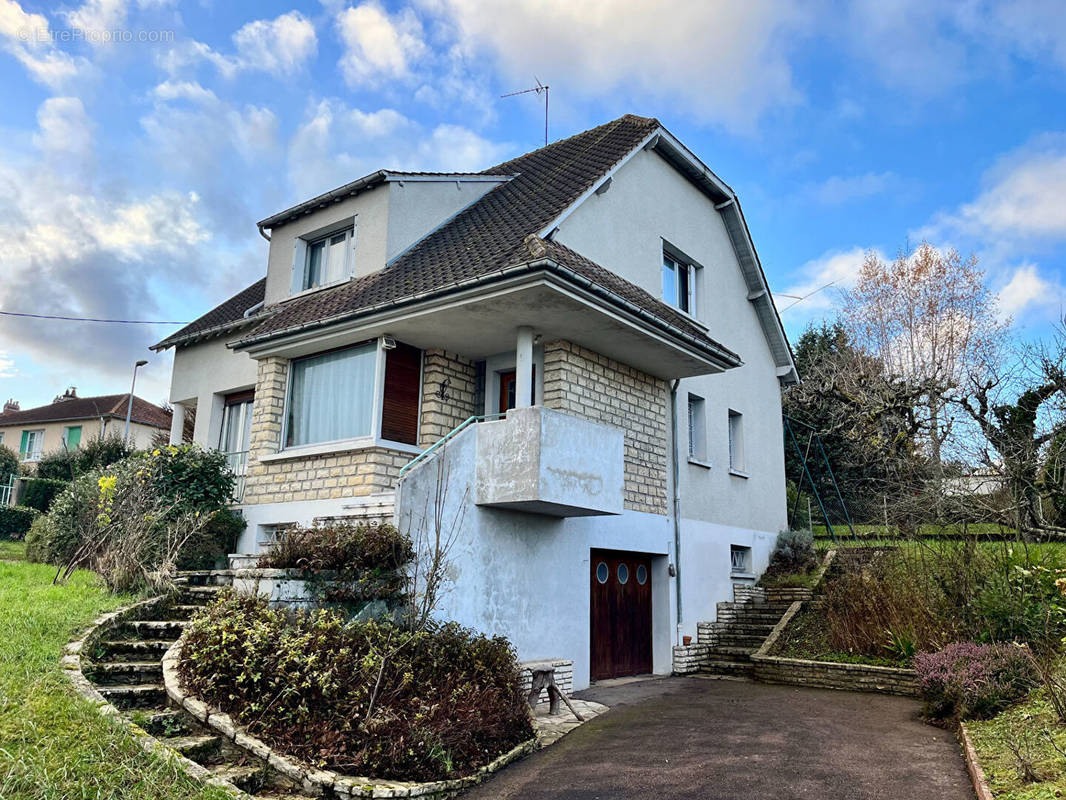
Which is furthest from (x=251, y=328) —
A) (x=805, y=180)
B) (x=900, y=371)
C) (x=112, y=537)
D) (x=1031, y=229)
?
(x=900, y=371)

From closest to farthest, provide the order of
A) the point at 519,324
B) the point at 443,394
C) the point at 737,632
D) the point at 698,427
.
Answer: the point at 519,324 < the point at 443,394 < the point at 737,632 < the point at 698,427

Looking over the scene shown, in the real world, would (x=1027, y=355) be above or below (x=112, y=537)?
above

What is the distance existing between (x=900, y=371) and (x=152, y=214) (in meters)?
24.4

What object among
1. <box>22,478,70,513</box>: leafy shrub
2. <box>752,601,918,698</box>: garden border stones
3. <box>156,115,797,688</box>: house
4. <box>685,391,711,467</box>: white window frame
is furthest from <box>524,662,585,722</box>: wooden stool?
<box>22,478,70,513</box>: leafy shrub

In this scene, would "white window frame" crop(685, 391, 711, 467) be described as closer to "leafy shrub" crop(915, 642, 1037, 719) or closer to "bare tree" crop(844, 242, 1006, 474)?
"leafy shrub" crop(915, 642, 1037, 719)

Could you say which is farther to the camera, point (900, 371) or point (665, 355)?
point (900, 371)

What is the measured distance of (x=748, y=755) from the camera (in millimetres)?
7305

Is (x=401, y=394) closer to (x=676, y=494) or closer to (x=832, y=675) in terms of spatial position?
(x=676, y=494)

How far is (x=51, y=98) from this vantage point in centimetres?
1102

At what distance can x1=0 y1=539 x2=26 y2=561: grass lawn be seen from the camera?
13031 mm

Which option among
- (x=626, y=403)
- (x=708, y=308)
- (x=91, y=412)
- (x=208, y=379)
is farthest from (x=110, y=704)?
(x=91, y=412)

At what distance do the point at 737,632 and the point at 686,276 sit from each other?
7.08m

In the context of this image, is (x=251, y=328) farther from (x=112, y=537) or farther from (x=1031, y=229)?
(x=1031, y=229)

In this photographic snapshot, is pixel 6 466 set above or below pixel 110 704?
above
